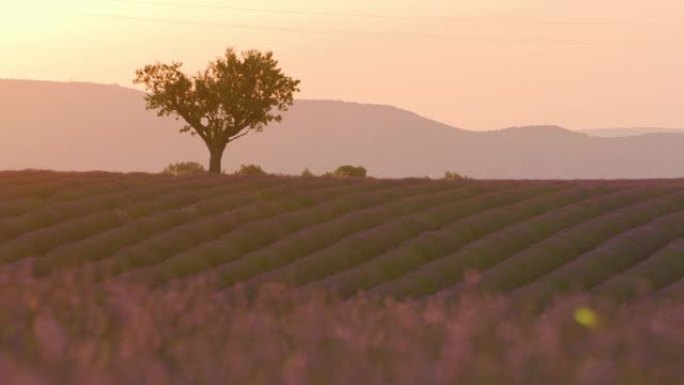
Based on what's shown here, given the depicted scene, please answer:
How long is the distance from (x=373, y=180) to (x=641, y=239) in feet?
46.9

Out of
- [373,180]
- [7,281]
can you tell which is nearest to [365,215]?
[373,180]

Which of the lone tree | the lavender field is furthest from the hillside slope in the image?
the lone tree

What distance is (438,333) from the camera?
14.8ft

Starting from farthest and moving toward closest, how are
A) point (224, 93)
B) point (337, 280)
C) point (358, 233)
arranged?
point (224, 93)
point (358, 233)
point (337, 280)

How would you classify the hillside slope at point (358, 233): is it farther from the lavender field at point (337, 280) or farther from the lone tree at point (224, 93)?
the lone tree at point (224, 93)

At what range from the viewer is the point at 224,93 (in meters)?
56.8

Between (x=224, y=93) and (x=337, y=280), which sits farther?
(x=224, y=93)

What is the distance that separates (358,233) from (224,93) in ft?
105

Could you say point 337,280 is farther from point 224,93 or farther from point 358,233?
point 224,93

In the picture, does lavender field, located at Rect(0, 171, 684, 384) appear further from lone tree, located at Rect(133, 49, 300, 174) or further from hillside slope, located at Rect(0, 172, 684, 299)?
lone tree, located at Rect(133, 49, 300, 174)

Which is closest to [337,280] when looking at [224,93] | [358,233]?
[358,233]

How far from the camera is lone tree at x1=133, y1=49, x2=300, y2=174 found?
187 ft

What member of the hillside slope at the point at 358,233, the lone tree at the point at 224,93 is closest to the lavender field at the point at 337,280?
the hillside slope at the point at 358,233

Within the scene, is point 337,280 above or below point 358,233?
below
